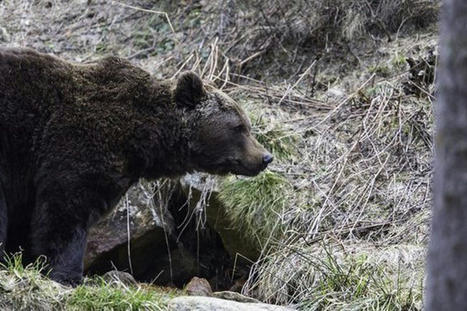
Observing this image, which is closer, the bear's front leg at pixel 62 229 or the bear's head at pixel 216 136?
the bear's front leg at pixel 62 229

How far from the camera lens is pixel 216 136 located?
7.21 meters

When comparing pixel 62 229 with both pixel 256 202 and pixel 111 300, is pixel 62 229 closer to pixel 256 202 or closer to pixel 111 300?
pixel 111 300

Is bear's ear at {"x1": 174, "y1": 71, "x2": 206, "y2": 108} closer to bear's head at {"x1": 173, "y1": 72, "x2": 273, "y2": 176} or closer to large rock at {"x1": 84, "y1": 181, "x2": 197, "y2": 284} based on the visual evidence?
bear's head at {"x1": 173, "y1": 72, "x2": 273, "y2": 176}

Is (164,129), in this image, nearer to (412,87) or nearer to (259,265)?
(259,265)

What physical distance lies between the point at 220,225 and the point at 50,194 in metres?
2.82

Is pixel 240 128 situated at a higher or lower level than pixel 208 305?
higher

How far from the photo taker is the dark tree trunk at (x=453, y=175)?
1626 mm

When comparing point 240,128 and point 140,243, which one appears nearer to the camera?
point 240,128

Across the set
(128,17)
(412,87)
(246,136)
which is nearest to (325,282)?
(246,136)

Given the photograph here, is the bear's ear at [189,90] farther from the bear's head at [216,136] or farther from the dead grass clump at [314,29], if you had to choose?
the dead grass clump at [314,29]

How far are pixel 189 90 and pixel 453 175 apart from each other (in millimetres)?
5606

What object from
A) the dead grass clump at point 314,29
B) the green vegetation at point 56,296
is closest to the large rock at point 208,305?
the green vegetation at point 56,296

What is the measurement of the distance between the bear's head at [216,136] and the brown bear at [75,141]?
13 mm

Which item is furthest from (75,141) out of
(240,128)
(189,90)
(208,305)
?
(208,305)
